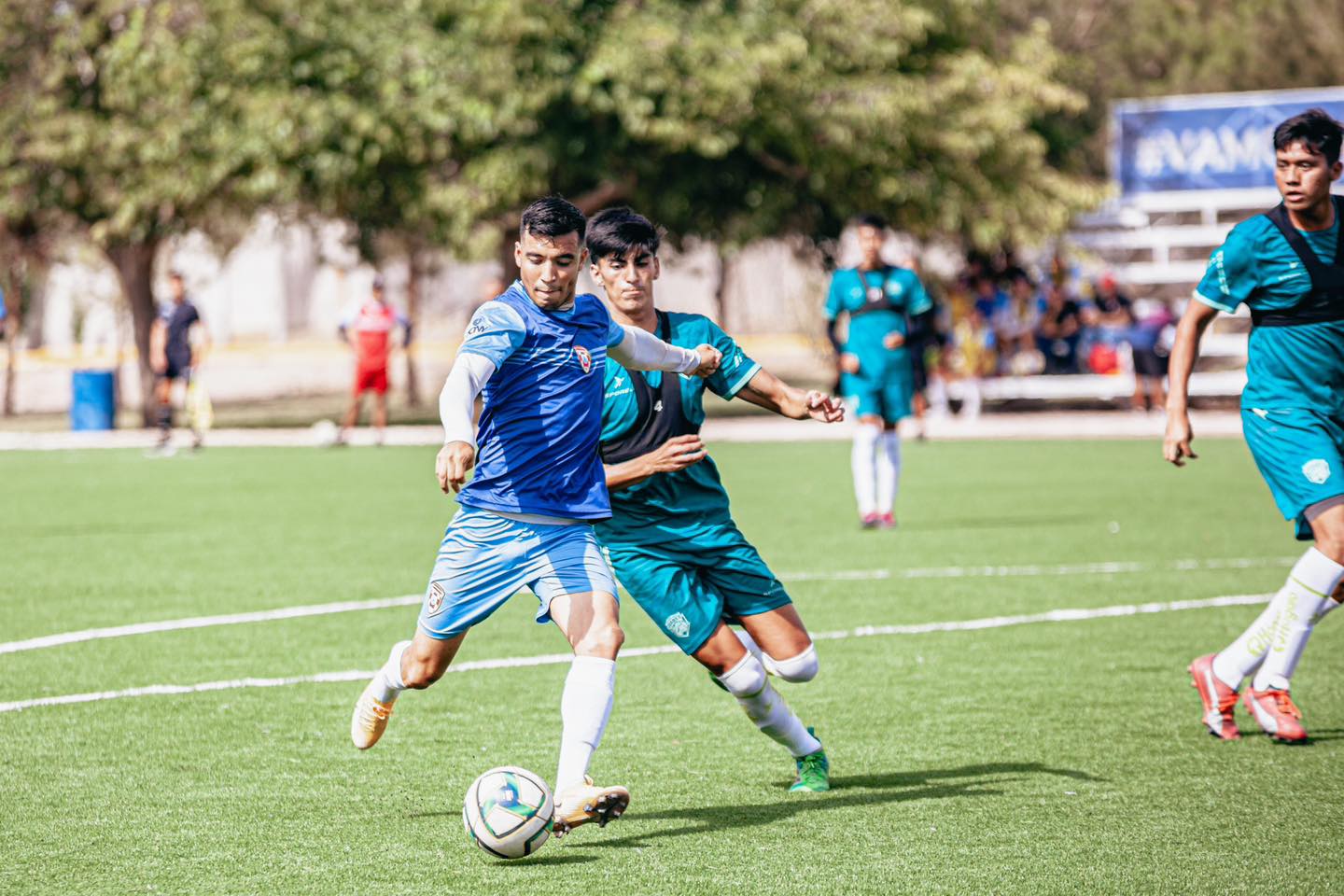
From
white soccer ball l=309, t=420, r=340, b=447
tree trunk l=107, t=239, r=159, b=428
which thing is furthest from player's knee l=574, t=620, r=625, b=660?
tree trunk l=107, t=239, r=159, b=428

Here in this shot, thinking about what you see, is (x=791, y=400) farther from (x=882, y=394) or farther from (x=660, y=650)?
(x=882, y=394)

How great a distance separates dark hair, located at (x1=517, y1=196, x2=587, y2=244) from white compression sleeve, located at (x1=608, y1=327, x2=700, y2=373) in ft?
1.43

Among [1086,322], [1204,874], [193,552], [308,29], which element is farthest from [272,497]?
[1086,322]

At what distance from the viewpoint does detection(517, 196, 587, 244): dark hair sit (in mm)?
5230

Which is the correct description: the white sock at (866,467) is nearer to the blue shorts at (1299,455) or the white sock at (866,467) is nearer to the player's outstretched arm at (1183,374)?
the player's outstretched arm at (1183,374)

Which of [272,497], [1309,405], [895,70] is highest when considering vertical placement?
[895,70]

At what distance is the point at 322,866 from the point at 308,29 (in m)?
23.0

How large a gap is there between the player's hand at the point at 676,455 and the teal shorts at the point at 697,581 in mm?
330

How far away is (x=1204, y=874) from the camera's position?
16.3 feet

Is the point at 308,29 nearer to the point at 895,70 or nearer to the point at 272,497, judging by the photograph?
the point at 895,70

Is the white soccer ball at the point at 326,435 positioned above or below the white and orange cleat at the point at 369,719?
below

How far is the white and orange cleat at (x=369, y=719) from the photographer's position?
5.79 m

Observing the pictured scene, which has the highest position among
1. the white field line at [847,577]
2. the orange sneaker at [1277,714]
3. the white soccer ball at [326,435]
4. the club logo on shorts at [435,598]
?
the club logo on shorts at [435,598]

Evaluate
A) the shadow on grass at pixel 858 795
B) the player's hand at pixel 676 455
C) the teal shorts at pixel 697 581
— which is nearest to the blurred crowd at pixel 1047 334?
the shadow on grass at pixel 858 795
